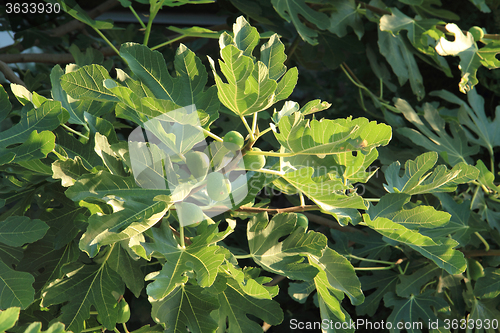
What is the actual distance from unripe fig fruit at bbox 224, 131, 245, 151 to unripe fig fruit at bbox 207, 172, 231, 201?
0.16 ft

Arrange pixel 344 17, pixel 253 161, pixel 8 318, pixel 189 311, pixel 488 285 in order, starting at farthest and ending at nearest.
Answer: pixel 344 17, pixel 488 285, pixel 189 311, pixel 253 161, pixel 8 318

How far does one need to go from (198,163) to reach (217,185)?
0.20ft

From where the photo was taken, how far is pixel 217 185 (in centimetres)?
58

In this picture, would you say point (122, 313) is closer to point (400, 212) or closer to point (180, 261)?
point (180, 261)

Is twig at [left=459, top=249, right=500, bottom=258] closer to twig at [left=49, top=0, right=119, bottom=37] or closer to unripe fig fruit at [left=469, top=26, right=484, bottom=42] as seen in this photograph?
unripe fig fruit at [left=469, top=26, right=484, bottom=42]

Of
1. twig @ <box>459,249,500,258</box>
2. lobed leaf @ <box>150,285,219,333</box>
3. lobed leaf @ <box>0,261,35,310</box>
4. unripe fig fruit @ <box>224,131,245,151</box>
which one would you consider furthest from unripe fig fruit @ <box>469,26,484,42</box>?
lobed leaf @ <box>0,261,35,310</box>

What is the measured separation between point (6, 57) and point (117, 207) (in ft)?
3.66

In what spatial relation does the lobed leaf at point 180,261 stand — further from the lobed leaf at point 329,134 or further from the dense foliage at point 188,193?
the lobed leaf at point 329,134

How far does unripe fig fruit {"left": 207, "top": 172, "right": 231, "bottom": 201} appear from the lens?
576mm

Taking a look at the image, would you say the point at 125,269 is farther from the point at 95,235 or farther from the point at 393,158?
the point at 393,158

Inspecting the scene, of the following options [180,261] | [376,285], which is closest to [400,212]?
[180,261]

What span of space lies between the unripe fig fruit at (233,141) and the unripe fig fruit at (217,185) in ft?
0.16

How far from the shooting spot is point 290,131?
1.74 feet

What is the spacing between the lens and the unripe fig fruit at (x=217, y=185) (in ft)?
1.89
